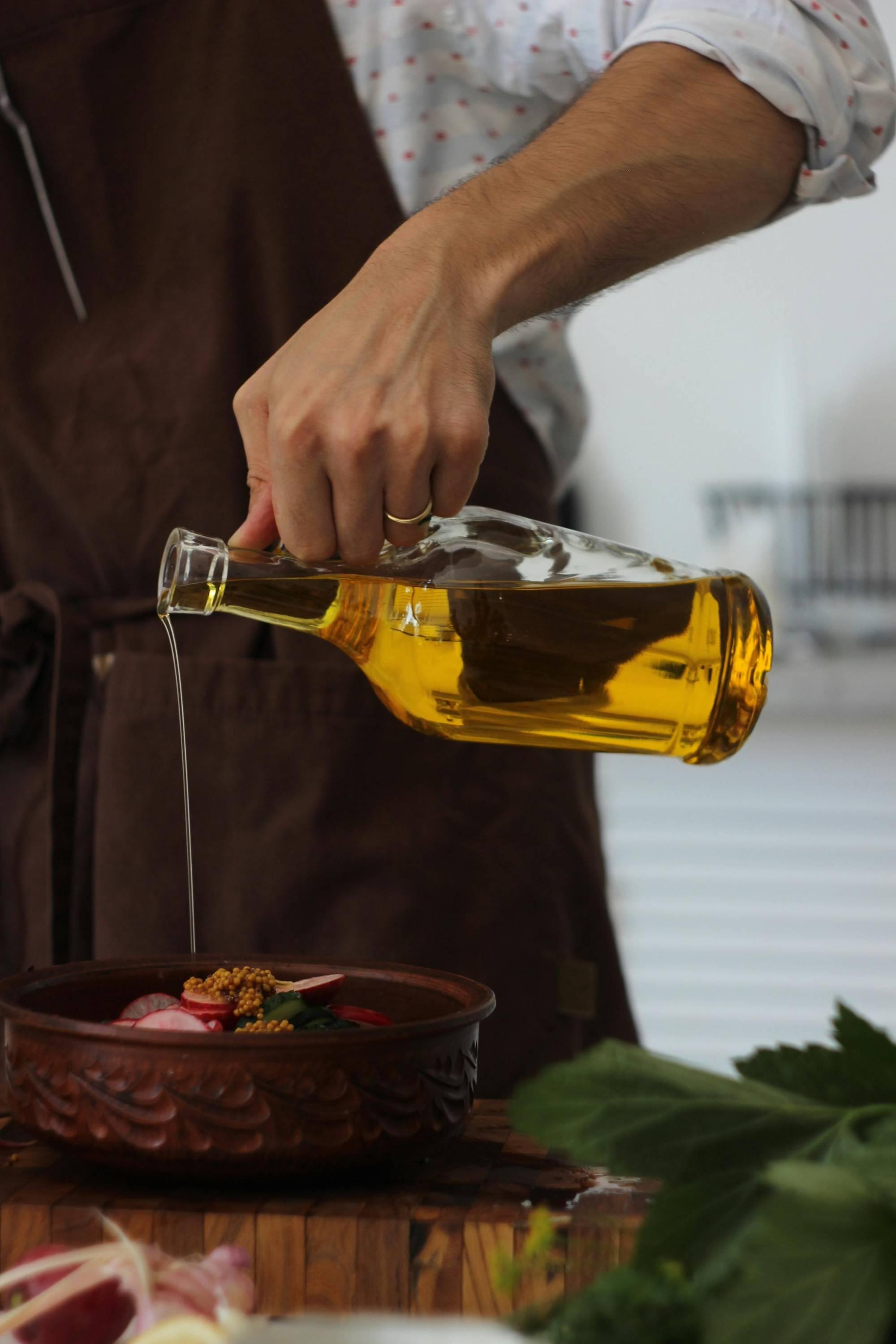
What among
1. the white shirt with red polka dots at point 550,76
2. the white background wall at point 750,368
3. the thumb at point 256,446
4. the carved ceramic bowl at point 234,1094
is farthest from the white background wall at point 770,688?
the carved ceramic bowl at point 234,1094

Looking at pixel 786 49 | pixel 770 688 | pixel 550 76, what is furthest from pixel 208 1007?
pixel 770 688

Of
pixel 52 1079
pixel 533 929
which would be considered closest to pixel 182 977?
pixel 52 1079

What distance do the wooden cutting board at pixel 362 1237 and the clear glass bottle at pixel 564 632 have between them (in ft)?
0.82

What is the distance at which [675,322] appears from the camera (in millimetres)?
3953

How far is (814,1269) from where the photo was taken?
11.8 inches

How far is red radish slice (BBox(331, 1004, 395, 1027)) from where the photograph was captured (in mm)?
553

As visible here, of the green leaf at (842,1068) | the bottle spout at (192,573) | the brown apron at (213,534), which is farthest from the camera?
the brown apron at (213,534)

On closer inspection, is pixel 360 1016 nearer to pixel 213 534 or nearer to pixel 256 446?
pixel 256 446

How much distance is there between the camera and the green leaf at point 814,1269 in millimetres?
294

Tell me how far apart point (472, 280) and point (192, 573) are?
188 millimetres

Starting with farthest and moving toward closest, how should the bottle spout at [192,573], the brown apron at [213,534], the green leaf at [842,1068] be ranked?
the brown apron at [213,534]
the bottle spout at [192,573]
the green leaf at [842,1068]

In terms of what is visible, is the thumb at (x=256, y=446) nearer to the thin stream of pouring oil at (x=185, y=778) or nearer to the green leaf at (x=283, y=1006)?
the thin stream of pouring oil at (x=185, y=778)

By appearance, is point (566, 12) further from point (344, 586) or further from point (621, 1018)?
point (621, 1018)

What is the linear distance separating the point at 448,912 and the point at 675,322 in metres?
3.30
